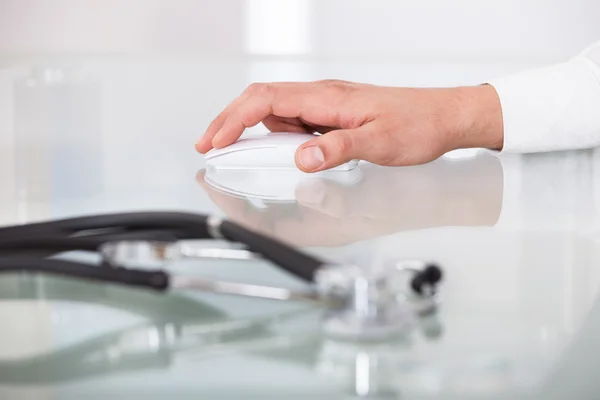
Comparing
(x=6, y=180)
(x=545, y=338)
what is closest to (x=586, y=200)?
(x=545, y=338)

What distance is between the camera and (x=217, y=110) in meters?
1.99

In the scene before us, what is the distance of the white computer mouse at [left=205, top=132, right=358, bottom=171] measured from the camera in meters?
1.36

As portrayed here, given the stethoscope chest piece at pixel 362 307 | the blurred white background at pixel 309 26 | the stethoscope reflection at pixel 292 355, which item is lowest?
the stethoscope reflection at pixel 292 355

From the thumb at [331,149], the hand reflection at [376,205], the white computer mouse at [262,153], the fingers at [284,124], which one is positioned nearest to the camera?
the hand reflection at [376,205]

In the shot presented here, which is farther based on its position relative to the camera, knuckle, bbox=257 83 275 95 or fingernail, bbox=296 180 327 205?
knuckle, bbox=257 83 275 95

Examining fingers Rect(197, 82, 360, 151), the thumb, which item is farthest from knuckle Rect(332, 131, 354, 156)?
fingers Rect(197, 82, 360, 151)

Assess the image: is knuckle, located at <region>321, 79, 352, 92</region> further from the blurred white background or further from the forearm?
the blurred white background

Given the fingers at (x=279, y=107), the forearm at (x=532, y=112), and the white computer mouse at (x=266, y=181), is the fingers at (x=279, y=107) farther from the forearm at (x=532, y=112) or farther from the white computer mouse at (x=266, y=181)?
the forearm at (x=532, y=112)

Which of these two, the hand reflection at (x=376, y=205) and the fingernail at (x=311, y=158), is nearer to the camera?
the hand reflection at (x=376, y=205)

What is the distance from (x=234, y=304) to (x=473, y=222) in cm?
42

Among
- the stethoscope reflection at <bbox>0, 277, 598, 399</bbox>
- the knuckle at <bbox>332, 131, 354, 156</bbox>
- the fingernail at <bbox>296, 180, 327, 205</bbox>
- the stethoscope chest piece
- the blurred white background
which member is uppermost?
the blurred white background

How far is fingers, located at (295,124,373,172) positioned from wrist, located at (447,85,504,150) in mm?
202

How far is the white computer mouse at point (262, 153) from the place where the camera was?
136 cm

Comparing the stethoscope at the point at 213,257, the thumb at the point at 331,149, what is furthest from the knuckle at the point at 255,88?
the stethoscope at the point at 213,257
